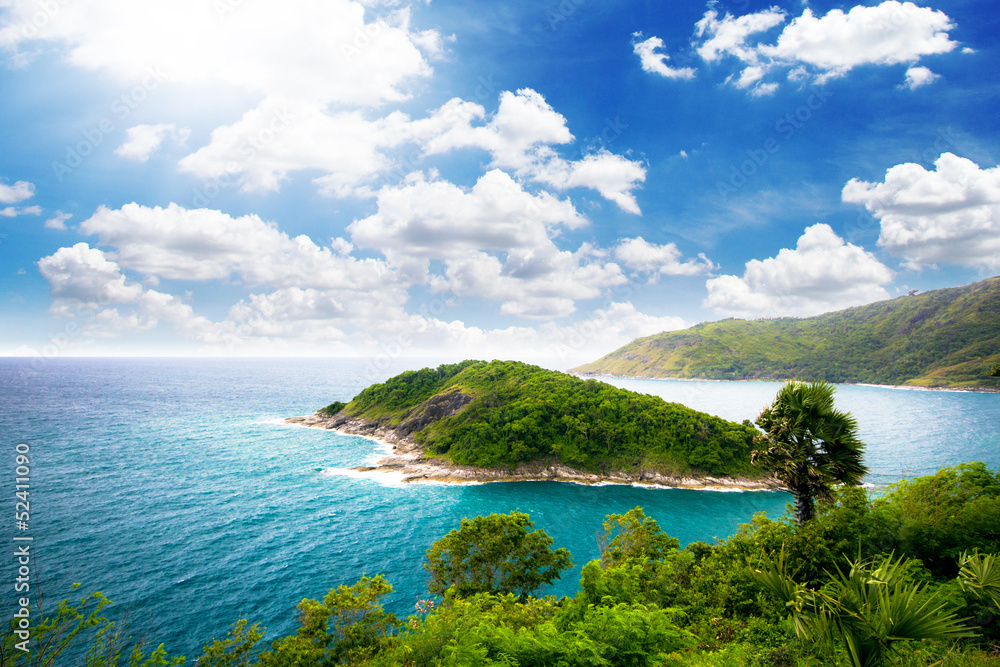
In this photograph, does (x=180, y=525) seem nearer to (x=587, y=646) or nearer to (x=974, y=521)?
(x=587, y=646)

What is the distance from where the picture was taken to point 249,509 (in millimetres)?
59562

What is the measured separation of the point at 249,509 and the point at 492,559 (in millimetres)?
46666

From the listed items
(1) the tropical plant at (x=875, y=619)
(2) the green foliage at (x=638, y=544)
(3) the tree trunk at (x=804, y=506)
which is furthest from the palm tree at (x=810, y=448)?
(2) the green foliage at (x=638, y=544)

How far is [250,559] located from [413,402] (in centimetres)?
7918

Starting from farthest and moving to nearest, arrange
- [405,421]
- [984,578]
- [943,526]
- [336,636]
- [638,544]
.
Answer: [405,421], [638,544], [336,636], [943,526], [984,578]

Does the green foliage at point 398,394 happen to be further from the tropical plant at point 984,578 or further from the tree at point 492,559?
the tropical plant at point 984,578

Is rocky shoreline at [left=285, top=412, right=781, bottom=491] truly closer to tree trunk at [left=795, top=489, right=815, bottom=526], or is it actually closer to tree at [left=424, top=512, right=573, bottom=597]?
tree at [left=424, top=512, right=573, bottom=597]

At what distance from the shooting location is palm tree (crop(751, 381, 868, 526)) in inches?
722

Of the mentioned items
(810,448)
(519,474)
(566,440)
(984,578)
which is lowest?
(519,474)

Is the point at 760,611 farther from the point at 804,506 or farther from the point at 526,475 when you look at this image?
the point at 526,475

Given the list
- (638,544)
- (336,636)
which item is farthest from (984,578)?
(336,636)

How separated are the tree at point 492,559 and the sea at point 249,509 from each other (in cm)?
1056

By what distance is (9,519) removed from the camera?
1932 inches

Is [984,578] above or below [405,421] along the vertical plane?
above
